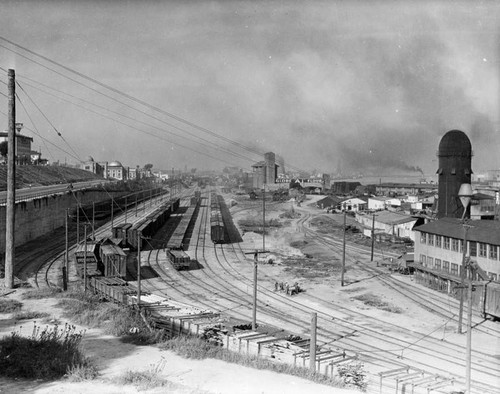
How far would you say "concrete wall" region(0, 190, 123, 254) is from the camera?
53.9 m

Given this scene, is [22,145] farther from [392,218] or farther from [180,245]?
[392,218]

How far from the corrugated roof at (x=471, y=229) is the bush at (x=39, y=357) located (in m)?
25.6

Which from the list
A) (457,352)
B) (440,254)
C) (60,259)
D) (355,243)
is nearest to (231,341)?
(457,352)

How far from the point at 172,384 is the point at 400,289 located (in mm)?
28500

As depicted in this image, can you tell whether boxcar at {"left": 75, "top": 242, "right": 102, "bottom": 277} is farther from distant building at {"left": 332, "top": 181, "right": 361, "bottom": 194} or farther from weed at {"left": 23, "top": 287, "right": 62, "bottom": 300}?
distant building at {"left": 332, "top": 181, "right": 361, "bottom": 194}

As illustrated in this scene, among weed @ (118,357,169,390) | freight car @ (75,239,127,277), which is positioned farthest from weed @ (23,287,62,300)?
weed @ (118,357,169,390)

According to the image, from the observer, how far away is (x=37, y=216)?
61375mm

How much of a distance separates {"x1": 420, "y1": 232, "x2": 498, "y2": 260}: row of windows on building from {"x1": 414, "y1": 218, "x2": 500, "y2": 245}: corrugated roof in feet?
1.30

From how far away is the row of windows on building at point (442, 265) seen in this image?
122 feet

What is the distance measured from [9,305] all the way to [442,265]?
31988mm

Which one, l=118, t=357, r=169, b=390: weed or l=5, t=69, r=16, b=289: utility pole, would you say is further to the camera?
l=5, t=69, r=16, b=289: utility pole

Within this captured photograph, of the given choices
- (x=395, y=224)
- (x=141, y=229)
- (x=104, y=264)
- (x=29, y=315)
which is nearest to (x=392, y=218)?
(x=395, y=224)

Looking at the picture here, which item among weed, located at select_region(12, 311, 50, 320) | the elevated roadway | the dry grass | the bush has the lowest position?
the dry grass

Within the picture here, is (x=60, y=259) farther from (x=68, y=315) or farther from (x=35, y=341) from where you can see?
(x=35, y=341)
